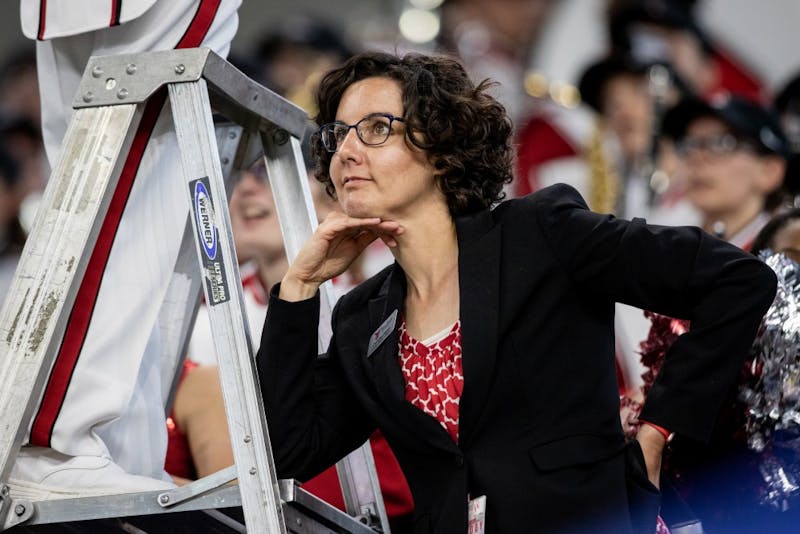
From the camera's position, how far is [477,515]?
272 centimetres

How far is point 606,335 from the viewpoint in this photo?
281cm

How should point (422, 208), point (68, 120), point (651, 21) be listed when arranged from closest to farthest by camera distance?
1. point (422, 208)
2. point (68, 120)
3. point (651, 21)

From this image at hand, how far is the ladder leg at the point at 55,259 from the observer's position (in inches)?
108

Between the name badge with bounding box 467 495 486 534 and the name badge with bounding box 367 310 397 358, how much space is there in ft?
1.28

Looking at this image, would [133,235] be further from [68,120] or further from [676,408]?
[676,408]

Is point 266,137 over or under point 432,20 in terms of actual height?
under

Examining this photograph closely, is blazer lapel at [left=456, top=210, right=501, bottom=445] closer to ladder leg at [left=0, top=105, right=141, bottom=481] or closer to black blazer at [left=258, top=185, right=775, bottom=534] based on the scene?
black blazer at [left=258, top=185, right=775, bottom=534]

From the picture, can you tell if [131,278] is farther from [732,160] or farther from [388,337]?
[732,160]

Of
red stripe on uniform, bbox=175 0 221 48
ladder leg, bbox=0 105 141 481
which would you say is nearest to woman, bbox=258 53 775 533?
red stripe on uniform, bbox=175 0 221 48

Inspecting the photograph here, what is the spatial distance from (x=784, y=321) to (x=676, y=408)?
494 millimetres

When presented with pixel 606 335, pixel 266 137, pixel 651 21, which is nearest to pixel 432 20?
pixel 651 21

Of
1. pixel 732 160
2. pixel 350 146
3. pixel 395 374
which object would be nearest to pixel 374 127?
pixel 350 146

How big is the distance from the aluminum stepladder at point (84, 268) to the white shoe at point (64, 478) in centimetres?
5

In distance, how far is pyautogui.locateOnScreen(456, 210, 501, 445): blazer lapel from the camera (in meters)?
2.73
